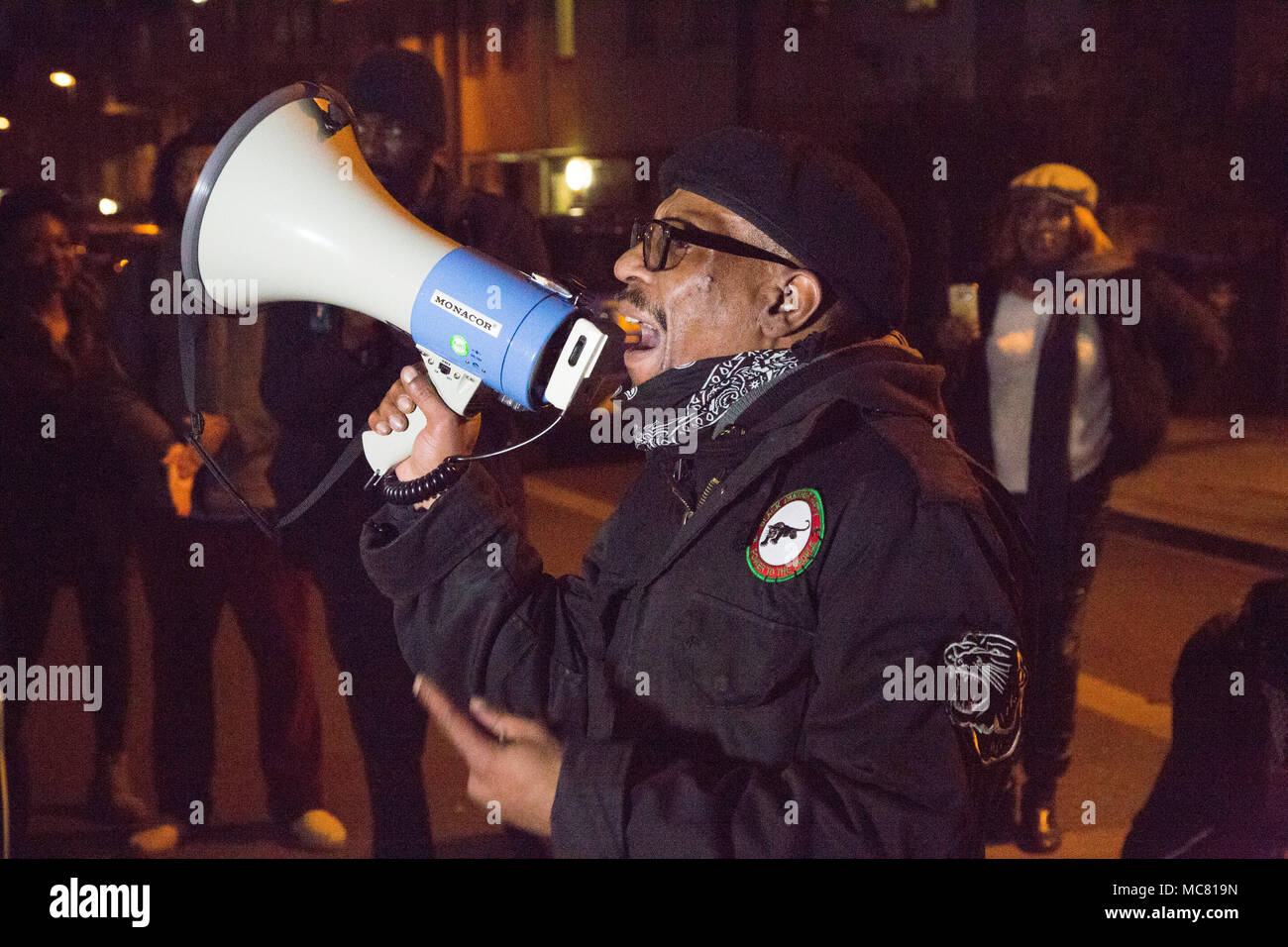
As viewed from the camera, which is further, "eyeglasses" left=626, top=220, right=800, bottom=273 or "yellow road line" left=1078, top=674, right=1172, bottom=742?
"yellow road line" left=1078, top=674, right=1172, bottom=742

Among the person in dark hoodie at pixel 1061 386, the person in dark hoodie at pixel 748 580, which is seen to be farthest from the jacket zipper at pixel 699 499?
the person in dark hoodie at pixel 1061 386

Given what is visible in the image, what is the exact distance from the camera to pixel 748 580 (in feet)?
5.34

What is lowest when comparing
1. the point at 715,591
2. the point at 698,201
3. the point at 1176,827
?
the point at 1176,827

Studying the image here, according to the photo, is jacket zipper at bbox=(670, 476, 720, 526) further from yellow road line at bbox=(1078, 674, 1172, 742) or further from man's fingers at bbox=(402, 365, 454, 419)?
yellow road line at bbox=(1078, 674, 1172, 742)

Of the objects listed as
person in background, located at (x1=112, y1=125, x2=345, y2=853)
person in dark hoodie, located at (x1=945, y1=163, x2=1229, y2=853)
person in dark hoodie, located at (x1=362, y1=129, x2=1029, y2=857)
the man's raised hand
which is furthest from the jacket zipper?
person in dark hoodie, located at (x1=945, y1=163, x2=1229, y2=853)

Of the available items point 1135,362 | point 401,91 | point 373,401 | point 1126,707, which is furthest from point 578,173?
point 373,401

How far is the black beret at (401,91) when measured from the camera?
297cm

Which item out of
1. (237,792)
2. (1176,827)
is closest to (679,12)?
(237,792)

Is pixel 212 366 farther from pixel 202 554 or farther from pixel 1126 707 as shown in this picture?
pixel 1126 707

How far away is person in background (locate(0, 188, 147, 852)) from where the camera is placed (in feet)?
11.3

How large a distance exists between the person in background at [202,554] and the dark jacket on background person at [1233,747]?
2.17 metres
